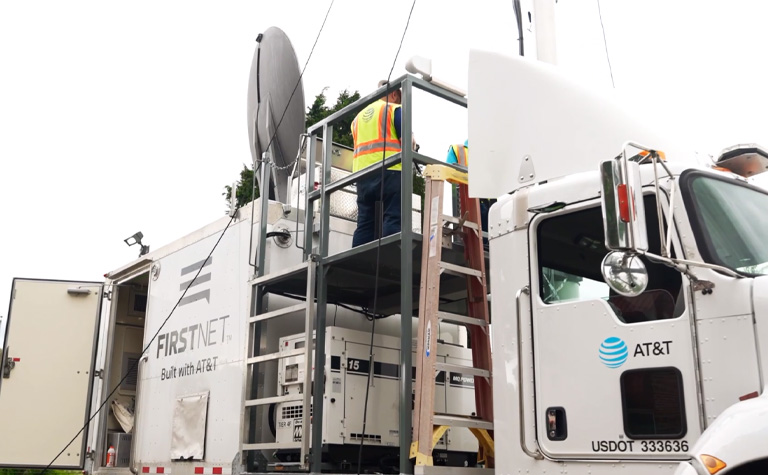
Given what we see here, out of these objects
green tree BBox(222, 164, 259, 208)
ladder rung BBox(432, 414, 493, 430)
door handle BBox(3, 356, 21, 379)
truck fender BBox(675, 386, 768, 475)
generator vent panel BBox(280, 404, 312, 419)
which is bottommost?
truck fender BBox(675, 386, 768, 475)

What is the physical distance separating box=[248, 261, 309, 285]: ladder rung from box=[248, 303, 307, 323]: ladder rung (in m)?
0.25

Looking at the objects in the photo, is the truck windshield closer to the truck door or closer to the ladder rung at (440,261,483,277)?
the truck door

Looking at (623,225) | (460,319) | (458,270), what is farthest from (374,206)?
(623,225)

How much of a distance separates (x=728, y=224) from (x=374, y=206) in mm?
2725

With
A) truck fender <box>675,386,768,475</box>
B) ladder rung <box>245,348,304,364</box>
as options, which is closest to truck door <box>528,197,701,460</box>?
truck fender <box>675,386,768,475</box>

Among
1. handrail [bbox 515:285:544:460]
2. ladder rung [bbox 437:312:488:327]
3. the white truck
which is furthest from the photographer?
Answer: ladder rung [bbox 437:312:488:327]

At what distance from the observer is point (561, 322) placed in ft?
13.3

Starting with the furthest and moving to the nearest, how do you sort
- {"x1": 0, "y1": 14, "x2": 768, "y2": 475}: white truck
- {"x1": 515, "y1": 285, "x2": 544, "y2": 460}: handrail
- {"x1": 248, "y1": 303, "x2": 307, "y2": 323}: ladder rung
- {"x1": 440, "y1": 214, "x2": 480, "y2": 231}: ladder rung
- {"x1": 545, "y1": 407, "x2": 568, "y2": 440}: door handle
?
{"x1": 248, "y1": 303, "x2": 307, "y2": 323}: ladder rung, {"x1": 440, "y1": 214, "x2": 480, "y2": 231}: ladder rung, {"x1": 515, "y1": 285, "x2": 544, "y2": 460}: handrail, {"x1": 545, "y1": 407, "x2": 568, "y2": 440}: door handle, {"x1": 0, "y1": 14, "x2": 768, "y2": 475}: white truck

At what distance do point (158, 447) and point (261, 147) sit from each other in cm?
302

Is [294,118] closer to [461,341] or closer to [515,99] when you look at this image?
[461,341]

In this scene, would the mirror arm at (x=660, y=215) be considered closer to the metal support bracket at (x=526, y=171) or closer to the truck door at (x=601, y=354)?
the truck door at (x=601, y=354)

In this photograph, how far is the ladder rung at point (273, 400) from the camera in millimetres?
5558

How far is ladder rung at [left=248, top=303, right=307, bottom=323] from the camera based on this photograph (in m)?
5.76

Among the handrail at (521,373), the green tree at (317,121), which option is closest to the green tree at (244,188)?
the green tree at (317,121)
